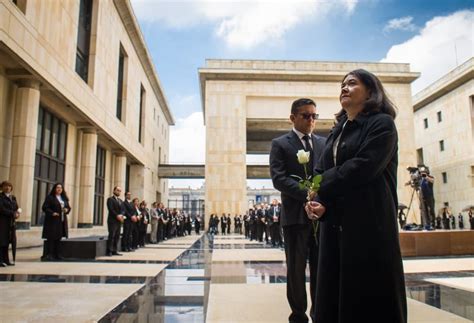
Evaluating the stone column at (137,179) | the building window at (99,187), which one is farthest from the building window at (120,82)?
the stone column at (137,179)

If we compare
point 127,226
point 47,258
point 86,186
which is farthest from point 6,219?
point 86,186

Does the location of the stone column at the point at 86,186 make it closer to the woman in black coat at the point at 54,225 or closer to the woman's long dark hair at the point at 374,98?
the woman in black coat at the point at 54,225

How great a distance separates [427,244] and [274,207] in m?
6.31

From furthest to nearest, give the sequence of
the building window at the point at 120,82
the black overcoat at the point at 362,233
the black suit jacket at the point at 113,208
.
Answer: the building window at the point at 120,82
the black suit jacket at the point at 113,208
the black overcoat at the point at 362,233

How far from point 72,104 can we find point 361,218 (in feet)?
58.6

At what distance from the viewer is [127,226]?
41.6 feet

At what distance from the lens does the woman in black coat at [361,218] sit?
199 cm

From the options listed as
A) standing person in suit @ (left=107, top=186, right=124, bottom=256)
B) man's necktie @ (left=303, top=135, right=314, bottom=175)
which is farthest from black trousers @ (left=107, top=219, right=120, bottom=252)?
man's necktie @ (left=303, top=135, right=314, bottom=175)

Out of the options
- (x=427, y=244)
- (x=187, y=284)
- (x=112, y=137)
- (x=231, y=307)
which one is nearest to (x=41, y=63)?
(x=112, y=137)

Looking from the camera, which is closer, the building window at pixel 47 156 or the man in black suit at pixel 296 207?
the man in black suit at pixel 296 207

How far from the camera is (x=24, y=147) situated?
13.9 m

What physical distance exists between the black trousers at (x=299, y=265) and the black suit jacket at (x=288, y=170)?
0.34ft

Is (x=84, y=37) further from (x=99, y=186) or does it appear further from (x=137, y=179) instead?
(x=137, y=179)

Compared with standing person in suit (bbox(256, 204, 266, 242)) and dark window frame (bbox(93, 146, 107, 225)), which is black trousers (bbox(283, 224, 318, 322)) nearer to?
standing person in suit (bbox(256, 204, 266, 242))
